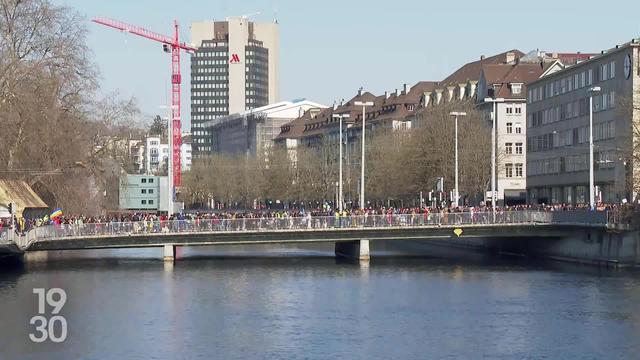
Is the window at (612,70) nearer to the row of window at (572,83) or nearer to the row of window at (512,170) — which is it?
the row of window at (572,83)

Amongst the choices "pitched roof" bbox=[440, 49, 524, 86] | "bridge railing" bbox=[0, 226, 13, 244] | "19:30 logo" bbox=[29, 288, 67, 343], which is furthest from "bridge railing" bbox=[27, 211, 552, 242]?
"pitched roof" bbox=[440, 49, 524, 86]

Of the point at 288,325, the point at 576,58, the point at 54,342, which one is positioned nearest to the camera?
the point at 54,342

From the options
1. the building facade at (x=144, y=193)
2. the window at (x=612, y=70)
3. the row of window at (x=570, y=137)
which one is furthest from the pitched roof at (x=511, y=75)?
the building facade at (x=144, y=193)

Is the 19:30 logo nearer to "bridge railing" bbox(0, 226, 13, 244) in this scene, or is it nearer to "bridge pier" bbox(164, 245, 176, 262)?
"bridge railing" bbox(0, 226, 13, 244)

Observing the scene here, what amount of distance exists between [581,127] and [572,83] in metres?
4.75

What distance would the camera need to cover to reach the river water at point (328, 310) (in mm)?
50500

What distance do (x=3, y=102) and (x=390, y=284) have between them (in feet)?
100

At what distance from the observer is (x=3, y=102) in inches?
3452

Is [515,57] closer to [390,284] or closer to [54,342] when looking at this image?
[390,284]

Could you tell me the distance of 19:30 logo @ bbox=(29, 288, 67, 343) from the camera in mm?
53281

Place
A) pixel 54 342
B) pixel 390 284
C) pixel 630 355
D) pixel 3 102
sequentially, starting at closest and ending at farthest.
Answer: pixel 630 355
pixel 54 342
pixel 390 284
pixel 3 102

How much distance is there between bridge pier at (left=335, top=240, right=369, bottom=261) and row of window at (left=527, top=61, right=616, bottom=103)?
30965mm

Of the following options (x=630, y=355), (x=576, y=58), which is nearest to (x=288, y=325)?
(x=630, y=355)

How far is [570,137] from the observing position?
127m
